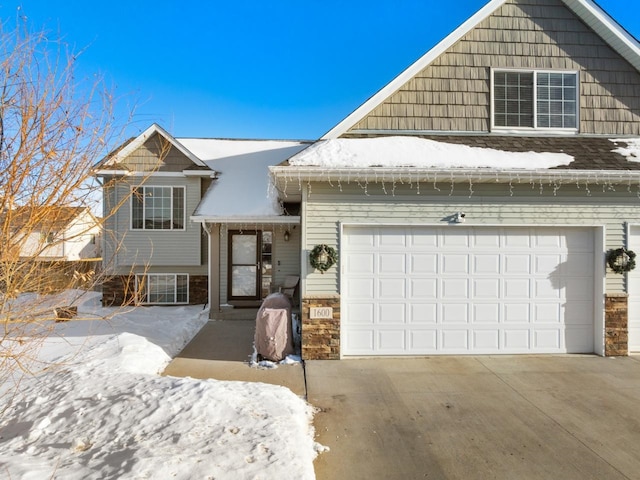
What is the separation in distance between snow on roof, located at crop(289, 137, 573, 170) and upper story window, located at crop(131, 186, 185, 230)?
6.25 meters

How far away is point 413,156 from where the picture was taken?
20.4 ft

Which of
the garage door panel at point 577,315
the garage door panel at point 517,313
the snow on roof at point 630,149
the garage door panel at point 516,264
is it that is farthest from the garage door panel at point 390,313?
the snow on roof at point 630,149

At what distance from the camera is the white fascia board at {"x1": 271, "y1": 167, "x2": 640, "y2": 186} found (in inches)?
229

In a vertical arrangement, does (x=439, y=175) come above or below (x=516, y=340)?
above

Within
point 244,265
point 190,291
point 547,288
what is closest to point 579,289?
point 547,288

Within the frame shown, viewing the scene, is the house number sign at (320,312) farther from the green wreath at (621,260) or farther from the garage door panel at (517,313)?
the green wreath at (621,260)

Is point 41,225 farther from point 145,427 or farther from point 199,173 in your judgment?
point 199,173

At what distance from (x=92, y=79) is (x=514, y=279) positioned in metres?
6.69

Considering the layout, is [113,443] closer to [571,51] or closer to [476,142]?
[476,142]

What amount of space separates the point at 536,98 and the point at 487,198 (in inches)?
110

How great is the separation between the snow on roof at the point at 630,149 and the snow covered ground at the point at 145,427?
6996 millimetres

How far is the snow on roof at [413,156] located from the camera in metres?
6.01

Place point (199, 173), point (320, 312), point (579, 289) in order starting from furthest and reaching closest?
1. point (199, 173)
2. point (579, 289)
3. point (320, 312)

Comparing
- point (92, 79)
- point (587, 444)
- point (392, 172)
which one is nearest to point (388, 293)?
point (392, 172)
